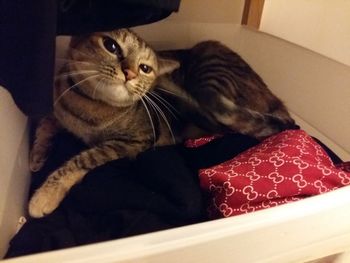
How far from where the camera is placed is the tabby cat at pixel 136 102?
80 cm

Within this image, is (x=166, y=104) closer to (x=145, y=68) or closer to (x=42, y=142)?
(x=145, y=68)

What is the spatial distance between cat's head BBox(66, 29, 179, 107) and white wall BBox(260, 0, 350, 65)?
0.56 meters

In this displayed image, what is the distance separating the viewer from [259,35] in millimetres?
1260

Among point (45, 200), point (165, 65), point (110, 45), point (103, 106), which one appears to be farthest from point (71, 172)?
point (165, 65)

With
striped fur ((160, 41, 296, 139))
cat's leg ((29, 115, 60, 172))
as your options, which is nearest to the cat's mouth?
cat's leg ((29, 115, 60, 172))

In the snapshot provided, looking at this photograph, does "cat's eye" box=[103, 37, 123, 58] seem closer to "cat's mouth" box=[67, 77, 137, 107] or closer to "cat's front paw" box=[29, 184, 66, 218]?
"cat's mouth" box=[67, 77, 137, 107]

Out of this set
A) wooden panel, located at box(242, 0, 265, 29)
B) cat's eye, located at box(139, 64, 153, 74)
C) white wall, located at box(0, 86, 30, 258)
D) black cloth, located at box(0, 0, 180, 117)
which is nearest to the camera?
black cloth, located at box(0, 0, 180, 117)

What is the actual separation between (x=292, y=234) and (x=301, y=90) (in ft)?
2.57

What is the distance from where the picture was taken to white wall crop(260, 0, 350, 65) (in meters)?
1.00

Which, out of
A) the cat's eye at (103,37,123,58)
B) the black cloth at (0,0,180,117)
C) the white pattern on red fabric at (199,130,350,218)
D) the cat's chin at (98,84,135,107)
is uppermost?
the black cloth at (0,0,180,117)

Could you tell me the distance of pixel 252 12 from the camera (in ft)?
4.02

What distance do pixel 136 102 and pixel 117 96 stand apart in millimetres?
113

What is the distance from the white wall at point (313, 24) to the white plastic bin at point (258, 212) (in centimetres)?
3

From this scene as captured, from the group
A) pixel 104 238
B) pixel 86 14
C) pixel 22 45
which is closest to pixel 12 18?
pixel 22 45
